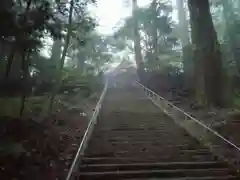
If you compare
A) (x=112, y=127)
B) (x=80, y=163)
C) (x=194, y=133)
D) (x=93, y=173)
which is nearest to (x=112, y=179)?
(x=93, y=173)

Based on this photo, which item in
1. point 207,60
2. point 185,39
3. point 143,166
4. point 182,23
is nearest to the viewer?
point 143,166

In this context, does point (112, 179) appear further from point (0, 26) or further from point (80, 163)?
point (0, 26)

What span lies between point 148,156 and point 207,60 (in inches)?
233

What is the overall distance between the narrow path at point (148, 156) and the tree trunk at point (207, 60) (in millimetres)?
1910

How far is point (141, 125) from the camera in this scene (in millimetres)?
12102

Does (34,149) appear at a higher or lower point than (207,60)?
lower

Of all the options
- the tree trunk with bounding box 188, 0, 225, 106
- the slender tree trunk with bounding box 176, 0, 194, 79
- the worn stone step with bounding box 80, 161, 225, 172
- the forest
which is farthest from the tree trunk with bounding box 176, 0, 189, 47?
the worn stone step with bounding box 80, 161, 225, 172

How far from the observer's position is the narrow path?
6500 millimetres

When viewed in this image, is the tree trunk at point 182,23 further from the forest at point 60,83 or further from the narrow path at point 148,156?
the narrow path at point 148,156

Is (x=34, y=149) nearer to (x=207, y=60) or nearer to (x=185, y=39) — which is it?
(x=207, y=60)

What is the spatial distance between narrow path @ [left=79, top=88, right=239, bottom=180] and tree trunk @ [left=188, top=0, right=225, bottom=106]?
6.27ft

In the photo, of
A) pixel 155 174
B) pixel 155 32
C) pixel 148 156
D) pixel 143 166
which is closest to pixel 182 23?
pixel 155 32

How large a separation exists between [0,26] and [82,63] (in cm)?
3025

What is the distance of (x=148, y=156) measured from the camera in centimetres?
785
